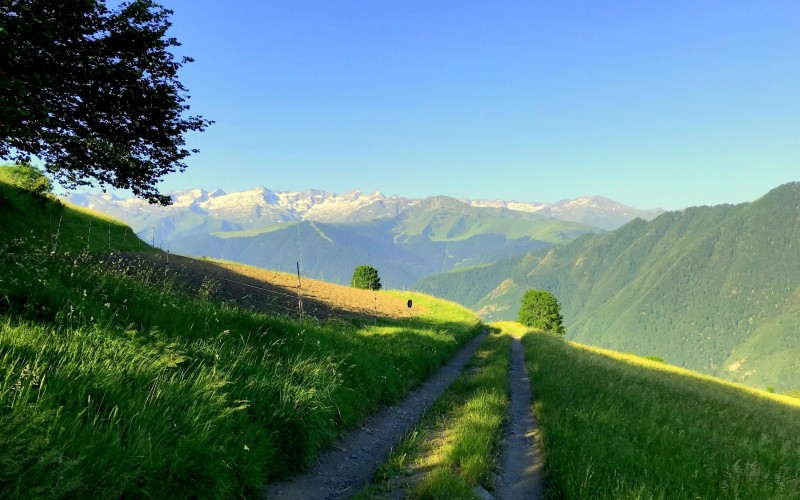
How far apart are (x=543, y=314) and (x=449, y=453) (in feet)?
330

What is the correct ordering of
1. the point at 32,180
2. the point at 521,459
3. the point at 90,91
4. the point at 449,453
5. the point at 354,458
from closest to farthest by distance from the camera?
the point at 449,453 < the point at 354,458 < the point at 521,459 < the point at 90,91 < the point at 32,180

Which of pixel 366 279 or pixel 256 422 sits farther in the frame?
pixel 366 279

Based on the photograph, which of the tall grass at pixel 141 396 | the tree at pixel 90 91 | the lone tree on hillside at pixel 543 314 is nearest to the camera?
the tall grass at pixel 141 396

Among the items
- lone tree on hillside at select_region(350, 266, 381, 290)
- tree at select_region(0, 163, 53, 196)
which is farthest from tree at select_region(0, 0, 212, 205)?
lone tree on hillside at select_region(350, 266, 381, 290)

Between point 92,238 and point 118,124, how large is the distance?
23586mm

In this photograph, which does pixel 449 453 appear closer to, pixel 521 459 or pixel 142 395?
pixel 521 459

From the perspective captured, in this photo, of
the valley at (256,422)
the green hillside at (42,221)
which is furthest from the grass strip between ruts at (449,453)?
the green hillside at (42,221)

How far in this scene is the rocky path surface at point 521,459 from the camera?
21.3ft

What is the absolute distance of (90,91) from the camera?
1215 centimetres

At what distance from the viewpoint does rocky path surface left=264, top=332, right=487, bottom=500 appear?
615 cm

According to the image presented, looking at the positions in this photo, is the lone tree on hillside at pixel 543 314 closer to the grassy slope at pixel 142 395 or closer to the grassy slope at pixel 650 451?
the grassy slope at pixel 650 451

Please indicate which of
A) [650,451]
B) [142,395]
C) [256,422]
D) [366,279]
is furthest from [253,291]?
[366,279]

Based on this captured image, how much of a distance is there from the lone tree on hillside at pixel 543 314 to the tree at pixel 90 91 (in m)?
96.8

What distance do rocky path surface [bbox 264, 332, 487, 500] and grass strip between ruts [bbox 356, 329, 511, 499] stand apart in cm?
36
